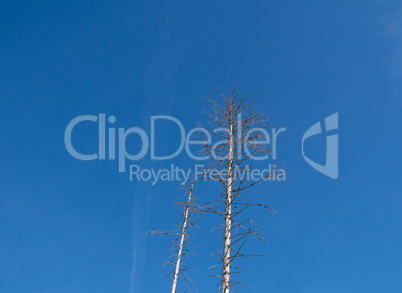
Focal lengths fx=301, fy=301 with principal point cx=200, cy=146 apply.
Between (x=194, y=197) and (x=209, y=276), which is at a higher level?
(x=194, y=197)

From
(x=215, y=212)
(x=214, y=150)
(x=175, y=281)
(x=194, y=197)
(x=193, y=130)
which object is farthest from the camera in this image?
(x=194, y=197)

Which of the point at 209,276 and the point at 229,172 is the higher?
the point at 229,172

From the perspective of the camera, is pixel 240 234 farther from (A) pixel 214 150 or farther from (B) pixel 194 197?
(B) pixel 194 197

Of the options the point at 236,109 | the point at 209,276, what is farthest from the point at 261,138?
the point at 209,276

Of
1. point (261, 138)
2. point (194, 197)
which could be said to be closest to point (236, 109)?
point (261, 138)

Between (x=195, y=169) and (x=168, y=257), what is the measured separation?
22.5 feet

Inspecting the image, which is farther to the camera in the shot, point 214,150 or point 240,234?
point 214,150

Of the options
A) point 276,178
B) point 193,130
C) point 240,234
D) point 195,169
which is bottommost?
point 240,234

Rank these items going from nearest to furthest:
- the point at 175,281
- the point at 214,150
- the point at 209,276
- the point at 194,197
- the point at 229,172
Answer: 1. the point at 209,276
2. the point at 229,172
3. the point at 214,150
4. the point at 175,281
5. the point at 194,197

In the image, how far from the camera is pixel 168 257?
14055 millimetres

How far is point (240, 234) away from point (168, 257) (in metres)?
7.85

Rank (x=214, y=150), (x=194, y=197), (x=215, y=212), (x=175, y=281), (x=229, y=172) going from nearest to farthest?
(x=215, y=212)
(x=229, y=172)
(x=214, y=150)
(x=175, y=281)
(x=194, y=197)

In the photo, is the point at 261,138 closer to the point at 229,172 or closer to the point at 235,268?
the point at 229,172

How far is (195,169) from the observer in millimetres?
9070
